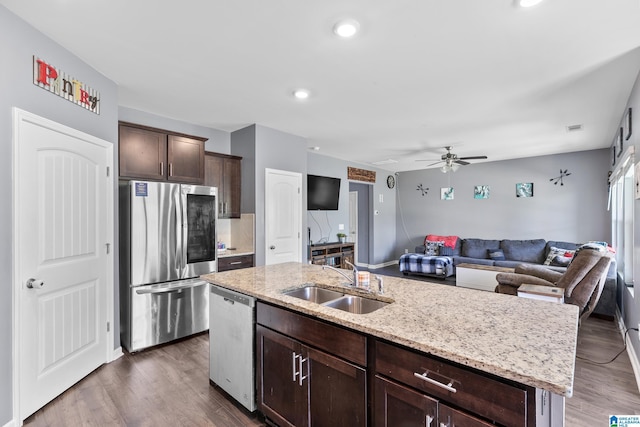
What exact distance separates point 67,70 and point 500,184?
743cm

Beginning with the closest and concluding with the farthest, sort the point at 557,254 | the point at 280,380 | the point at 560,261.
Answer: the point at 280,380
the point at 560,261
the point at 557,254

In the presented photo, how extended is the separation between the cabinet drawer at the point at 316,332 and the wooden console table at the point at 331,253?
368cm

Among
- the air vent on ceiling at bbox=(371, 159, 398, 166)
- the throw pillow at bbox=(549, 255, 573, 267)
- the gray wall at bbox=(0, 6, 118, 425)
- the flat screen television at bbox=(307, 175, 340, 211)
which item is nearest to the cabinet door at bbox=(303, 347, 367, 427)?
the gray wall at bbox=(0, 6, 118, 425)

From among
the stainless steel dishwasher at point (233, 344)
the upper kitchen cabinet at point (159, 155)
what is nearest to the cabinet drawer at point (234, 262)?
the upper kitchen cabinet at point (159, 155)

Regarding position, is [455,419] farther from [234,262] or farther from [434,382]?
[234,262]

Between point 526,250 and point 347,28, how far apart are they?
5.89 m

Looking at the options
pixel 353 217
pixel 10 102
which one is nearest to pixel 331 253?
pixel 353 217

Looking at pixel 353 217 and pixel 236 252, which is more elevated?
pixel 353 217

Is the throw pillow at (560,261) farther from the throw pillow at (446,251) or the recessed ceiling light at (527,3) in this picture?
the recessed ceiling light at (527,3)

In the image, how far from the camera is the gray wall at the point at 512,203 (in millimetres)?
5719

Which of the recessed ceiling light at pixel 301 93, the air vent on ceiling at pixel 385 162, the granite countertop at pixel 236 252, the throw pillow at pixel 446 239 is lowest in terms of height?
the throw pillow at pixel 446 239

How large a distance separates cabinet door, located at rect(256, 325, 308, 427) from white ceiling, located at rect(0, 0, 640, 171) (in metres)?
2.01

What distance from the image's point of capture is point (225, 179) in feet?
13.8

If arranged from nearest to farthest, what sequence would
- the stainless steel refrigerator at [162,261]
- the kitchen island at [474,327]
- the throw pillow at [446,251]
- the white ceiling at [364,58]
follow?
the kitchen island at [474,327]
the white ceiling at [364,58]
the stainless steel refrigerator at [162,261]
the throw pillow at [446,251]
